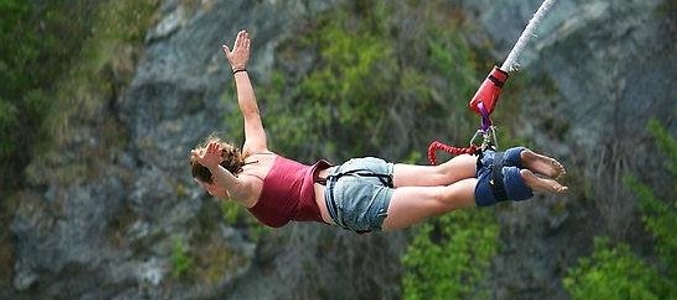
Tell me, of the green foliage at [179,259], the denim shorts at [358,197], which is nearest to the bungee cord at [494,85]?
the denim shorts at [358,197]

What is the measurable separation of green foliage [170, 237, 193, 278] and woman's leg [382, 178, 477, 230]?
3.63 meters

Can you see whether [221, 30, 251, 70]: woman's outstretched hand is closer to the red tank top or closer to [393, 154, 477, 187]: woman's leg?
the red tank top

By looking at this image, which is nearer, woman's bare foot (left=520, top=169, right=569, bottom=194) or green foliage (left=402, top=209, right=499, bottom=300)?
woman's bare foot (left=520, top=169, right=569, bottom=194)

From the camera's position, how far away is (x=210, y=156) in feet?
13.4

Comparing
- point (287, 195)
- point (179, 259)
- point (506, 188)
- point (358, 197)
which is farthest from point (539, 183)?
point (179, 259)

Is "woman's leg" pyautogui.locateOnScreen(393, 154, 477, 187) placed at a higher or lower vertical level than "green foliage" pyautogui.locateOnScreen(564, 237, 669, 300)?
lower

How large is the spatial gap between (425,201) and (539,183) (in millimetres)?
537

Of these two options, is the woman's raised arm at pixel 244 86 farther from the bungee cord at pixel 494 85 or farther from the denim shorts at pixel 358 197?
the bungee cord at pixel 494 85

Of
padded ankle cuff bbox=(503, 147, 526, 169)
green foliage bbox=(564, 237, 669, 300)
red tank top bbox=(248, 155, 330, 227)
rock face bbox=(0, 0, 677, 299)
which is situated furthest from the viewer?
rock face bbox=(0, 0, 677, 299)

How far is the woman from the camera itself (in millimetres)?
4145

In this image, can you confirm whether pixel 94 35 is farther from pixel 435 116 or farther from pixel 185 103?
pixel 435 116

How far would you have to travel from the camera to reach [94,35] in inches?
315

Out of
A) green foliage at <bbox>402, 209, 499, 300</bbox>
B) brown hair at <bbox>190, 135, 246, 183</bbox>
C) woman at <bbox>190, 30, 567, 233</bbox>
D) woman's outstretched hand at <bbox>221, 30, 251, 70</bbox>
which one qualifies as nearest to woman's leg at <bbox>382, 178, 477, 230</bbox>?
woman at <bbox>190, 30, 567, 233</bbox>

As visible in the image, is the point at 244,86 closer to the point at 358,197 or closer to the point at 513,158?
the point at 358,197
